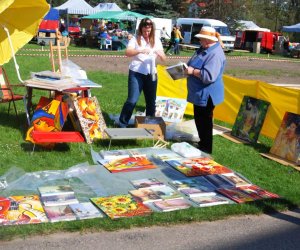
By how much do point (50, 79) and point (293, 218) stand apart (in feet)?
13.1

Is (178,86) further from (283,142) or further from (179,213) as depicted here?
(179,213)

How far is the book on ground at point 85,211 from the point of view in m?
4.31

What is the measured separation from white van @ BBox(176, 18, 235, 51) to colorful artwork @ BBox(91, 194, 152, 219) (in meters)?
27.9

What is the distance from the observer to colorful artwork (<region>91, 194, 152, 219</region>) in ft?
14.4

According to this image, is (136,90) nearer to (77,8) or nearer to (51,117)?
(51,117)

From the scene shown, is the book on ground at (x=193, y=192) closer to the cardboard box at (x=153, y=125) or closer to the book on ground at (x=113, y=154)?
the book on ground at (x=113, y=154)

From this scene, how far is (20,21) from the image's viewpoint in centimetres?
634

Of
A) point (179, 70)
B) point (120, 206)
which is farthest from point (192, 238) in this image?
point (179, 70)

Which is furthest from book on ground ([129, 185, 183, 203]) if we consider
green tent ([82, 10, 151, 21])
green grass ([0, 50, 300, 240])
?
green tent ([82, 10, 151, 21])

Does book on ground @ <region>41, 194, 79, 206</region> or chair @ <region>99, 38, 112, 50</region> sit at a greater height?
chair @ <region>99, 38, 112, 50</region>

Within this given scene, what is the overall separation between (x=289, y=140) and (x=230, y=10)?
36.3 metres

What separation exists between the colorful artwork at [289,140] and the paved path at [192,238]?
1.99m

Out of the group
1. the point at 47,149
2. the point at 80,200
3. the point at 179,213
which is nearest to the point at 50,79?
the point at 47,149

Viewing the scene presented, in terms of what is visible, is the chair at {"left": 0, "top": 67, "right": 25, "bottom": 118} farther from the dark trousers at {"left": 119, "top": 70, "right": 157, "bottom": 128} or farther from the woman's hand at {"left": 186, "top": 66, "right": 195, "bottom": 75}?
the woman's hand at {"left": 186, "top": 66, "right": 195, "bottom": 75}
